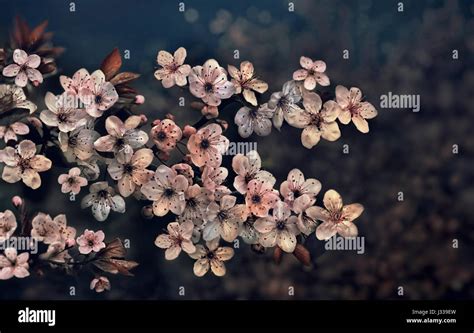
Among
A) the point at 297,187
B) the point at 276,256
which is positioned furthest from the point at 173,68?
the point at 276,256

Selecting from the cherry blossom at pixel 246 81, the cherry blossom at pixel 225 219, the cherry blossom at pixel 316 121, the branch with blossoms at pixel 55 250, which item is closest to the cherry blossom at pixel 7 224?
the branch with blossoms at pixel 55 250

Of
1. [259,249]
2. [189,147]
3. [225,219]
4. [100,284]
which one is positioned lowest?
[100,284]

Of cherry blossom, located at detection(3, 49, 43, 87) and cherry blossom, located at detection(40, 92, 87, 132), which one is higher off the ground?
cherry blossom, located at detection(3, 49, 43, 87)

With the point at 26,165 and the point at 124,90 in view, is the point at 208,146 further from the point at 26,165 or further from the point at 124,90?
the point at 26,165

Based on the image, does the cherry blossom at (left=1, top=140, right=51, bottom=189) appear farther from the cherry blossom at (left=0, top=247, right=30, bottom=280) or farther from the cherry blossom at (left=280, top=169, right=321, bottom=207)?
the cherry blossom at (left=280, top=169, right=321, bottom=207)

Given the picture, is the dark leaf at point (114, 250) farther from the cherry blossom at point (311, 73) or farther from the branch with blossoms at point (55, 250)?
the cherry blossom at point (311, 73)

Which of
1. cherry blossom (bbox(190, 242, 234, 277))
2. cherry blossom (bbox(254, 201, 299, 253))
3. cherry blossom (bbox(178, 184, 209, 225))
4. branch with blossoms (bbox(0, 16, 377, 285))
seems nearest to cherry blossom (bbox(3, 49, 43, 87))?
branch with blossoms (bbox(0, 16, 377, 285))
